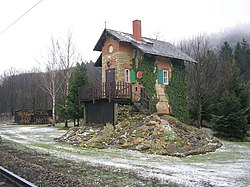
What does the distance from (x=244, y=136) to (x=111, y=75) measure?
12916 millimetres

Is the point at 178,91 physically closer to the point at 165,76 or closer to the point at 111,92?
the point at 165,76

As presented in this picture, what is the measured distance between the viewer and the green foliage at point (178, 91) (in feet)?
75.1

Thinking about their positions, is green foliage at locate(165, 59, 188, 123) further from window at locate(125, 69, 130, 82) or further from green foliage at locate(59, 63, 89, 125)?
green foliage at locate(59, 63, 89, 125)

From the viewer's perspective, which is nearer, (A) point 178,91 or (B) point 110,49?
(B) point 110,49

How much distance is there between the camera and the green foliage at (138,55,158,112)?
2109 cm

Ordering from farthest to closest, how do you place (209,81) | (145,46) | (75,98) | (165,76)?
(209,81) < (75,98) < (165,76) < (145,46)

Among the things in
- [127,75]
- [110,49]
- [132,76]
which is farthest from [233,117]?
[110,49]

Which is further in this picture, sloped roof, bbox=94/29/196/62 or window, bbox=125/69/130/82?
window, bbox=125/69/130/82

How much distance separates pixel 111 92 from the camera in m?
18.3

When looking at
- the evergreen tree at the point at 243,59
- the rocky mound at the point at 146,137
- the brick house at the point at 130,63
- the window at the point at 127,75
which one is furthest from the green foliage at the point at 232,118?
the evergreen tree at the point at 243,59

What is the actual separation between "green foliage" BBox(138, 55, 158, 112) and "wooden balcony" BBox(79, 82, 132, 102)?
1951mm

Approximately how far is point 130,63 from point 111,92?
4152 millimetres

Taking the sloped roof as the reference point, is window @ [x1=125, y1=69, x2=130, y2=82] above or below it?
below

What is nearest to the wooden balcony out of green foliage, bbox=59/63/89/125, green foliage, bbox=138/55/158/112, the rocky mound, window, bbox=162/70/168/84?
the rocky mound
